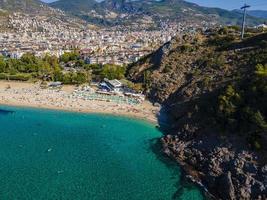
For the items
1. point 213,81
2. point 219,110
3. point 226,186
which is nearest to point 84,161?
point 226,186

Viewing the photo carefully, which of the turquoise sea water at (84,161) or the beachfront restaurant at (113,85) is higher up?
the beachfront restaurant at (113,85)

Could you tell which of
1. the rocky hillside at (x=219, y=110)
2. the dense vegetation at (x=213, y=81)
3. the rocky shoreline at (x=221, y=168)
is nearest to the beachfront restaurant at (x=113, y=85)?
the dense vegetation at (x=213, y=81)

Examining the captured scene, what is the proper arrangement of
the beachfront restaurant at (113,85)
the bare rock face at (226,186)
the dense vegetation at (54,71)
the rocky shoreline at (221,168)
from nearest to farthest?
the bare rock face at (226,186)
the rocky shoreline at (221,168)
the beachfront restaurant at (113,85)
the dense vegetation at (54,71)

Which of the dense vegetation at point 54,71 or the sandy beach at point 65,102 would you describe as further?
the dense vegetation at point 54,71

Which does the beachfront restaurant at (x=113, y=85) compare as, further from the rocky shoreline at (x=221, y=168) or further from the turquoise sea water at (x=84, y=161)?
the rocky shoreline at (x=221, y=168)

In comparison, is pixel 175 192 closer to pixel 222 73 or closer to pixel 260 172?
pixel 260 172

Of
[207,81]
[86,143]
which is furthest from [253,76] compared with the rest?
[86,143]
